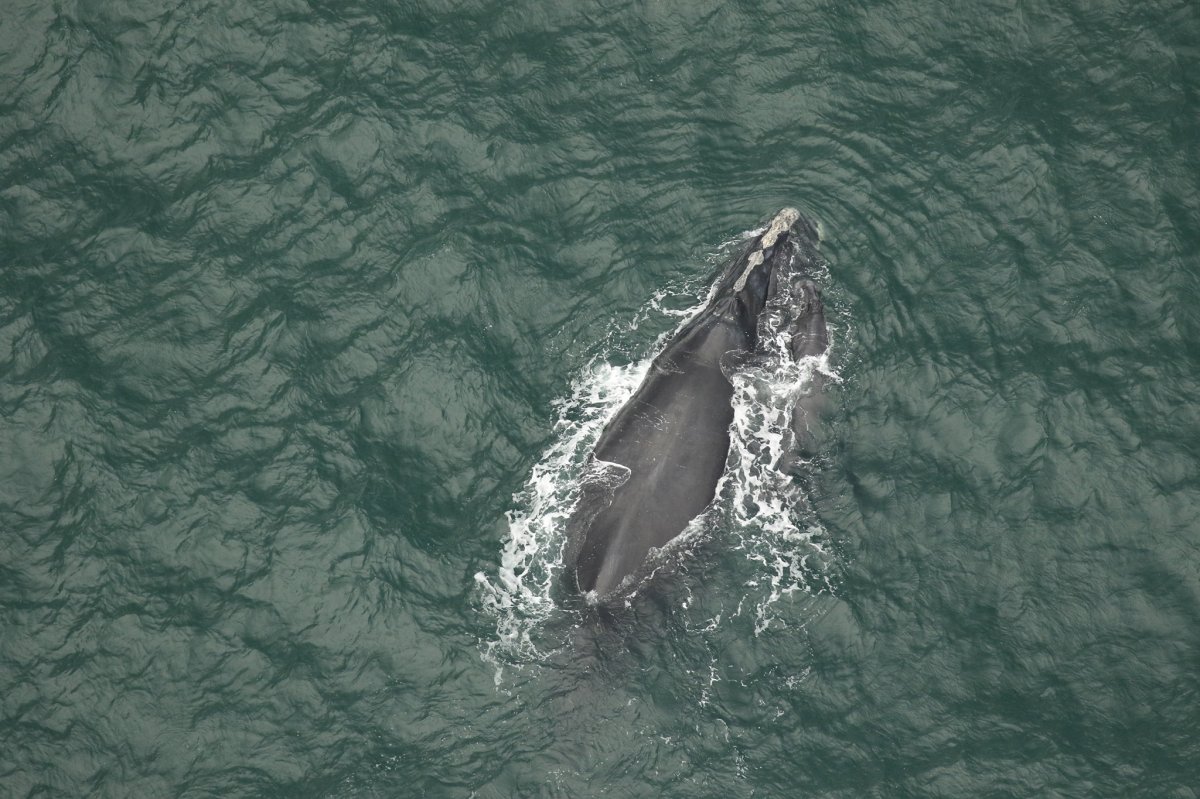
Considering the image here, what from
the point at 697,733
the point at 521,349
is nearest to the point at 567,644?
the point at 697,733

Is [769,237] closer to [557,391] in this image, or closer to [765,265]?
[765,265]

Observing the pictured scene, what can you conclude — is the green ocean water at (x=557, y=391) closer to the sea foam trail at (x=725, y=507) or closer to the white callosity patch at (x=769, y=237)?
the sea foam trail at (x=725, y=507)

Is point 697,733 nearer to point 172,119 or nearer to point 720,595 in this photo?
point 720,595

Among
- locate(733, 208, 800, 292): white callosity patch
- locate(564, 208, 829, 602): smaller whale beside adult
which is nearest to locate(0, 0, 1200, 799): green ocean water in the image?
locate(733, 208, 800, 292): white callosity patch

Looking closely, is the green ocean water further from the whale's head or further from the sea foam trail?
the whale's head

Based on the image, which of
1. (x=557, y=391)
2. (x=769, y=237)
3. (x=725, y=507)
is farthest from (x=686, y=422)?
(x=769, y=237)

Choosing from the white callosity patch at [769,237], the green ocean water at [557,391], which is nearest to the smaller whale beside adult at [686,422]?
the white callosity patch at [769,237]
